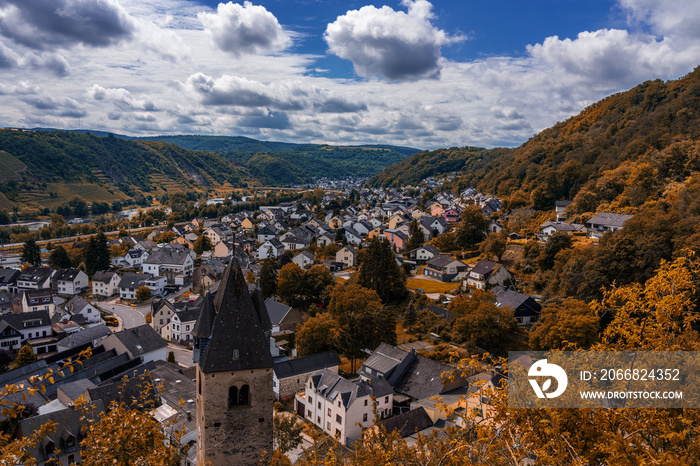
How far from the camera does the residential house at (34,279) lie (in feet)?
207

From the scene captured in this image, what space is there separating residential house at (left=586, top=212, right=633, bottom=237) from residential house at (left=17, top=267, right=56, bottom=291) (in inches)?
3012

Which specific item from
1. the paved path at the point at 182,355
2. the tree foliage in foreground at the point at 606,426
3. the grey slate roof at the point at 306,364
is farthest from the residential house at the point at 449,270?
the tree foliage in foreground at the point at 606,426

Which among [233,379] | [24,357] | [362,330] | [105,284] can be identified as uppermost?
[233,379]

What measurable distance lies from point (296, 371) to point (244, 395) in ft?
63.7

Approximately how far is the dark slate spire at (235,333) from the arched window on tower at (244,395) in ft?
2.72

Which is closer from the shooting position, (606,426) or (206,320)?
(606,426)

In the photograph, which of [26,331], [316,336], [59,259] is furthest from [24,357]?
[59,259]

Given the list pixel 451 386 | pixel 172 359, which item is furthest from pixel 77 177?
pixel 451 386

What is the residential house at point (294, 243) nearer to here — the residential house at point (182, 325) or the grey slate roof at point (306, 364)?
the residential house at point (182, 325)

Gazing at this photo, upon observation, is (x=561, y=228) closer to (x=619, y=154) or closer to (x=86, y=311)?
(x=619, y=154)

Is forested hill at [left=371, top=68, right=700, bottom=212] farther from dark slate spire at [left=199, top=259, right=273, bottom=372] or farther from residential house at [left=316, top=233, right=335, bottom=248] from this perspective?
dark slate spire at [left=199, top=259, right=273, bottom=372]

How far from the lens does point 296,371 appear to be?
1280 inches

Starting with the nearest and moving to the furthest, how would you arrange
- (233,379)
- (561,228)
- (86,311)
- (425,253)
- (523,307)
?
(233,379) → (523,307) → (86,311) → (561,228) → (425,253)

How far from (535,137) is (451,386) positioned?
108 meters
